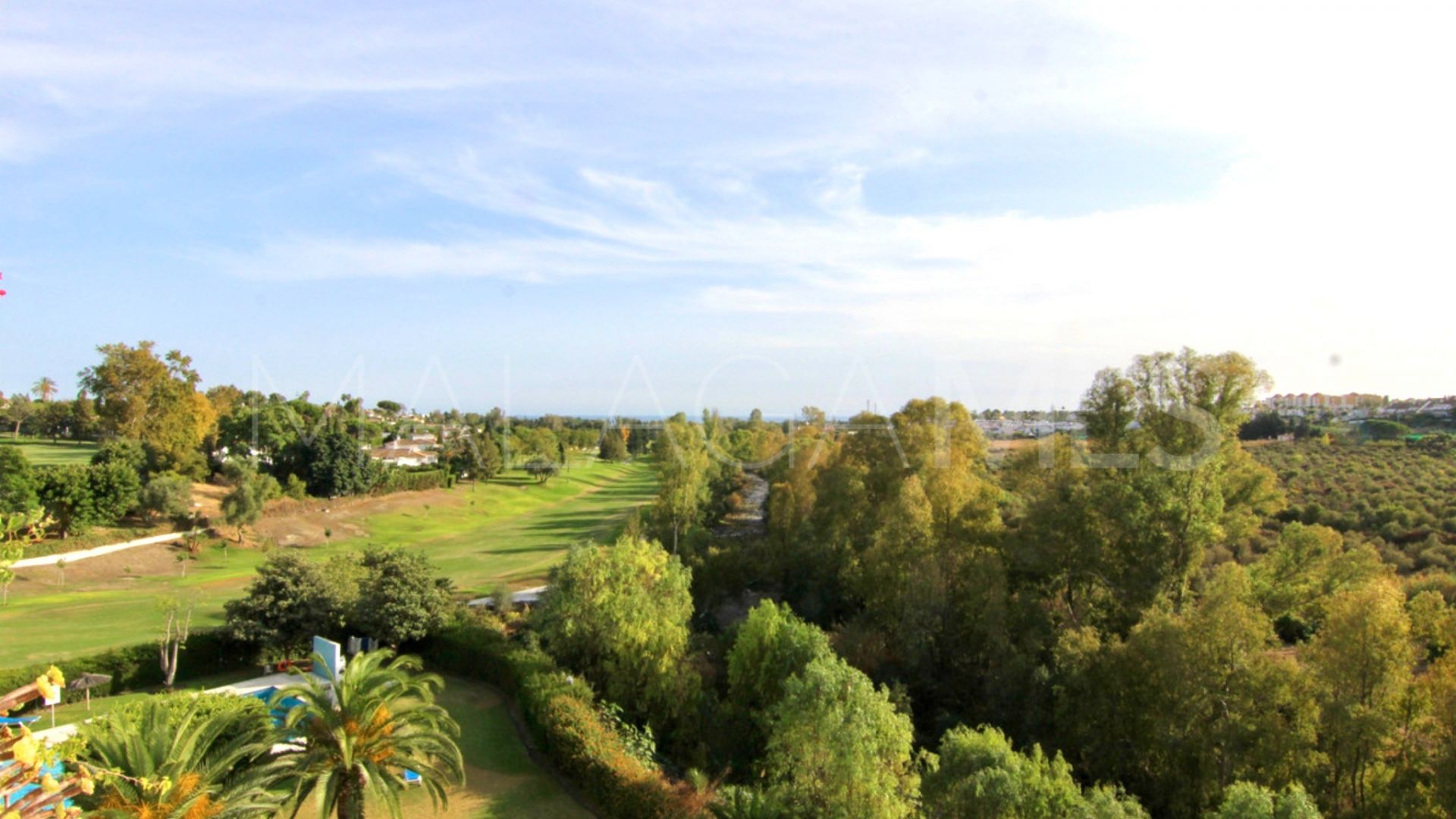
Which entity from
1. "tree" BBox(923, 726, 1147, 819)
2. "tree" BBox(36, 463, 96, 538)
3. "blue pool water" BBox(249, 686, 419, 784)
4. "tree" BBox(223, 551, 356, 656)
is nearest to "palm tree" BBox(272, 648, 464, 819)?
"blue pool water" BBox(249, 686, 419, 784)

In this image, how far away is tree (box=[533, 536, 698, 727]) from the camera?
18.6m

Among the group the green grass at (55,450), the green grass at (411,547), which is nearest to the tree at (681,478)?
the green grass at (411,547)

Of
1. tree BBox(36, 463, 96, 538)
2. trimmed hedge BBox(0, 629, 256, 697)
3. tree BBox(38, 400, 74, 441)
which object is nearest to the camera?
trimmed hedge BBox(0, 629, 256, 697)

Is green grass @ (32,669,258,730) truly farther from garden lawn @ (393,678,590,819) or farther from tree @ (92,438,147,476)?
tree @ (92,438,147,476)

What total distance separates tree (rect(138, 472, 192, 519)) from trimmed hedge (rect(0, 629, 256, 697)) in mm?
21096

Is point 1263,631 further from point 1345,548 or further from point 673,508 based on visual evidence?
point 673,508

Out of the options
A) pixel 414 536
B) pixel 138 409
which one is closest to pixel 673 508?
pixel 414 536

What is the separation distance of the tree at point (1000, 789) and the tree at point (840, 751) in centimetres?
72

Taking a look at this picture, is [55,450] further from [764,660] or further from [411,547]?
[764,660]

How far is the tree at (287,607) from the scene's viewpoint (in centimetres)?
2027

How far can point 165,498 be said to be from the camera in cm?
3775

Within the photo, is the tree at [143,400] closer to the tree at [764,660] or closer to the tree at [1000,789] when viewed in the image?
the tree at [764,660]

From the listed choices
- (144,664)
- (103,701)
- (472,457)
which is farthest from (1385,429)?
(103,701)

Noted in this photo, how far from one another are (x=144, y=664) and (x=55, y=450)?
61.8 metres
